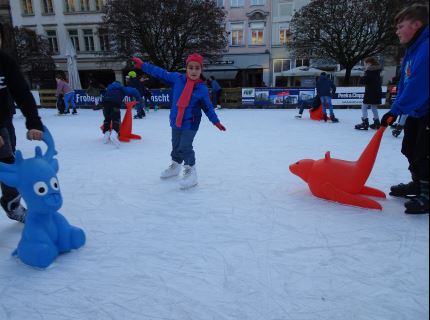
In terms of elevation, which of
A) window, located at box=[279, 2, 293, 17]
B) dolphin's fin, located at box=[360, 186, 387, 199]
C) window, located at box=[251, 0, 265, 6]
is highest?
window, located at box=[251, 0, 265, 6]

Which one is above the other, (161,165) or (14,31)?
(14,31)

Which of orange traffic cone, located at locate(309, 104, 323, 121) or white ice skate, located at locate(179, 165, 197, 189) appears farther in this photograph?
orange traffic cone, located at locate(309, 104, 323, 121)

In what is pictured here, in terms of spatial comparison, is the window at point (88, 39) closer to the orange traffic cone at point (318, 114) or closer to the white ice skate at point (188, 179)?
the orange traffic cone at point (318, 114)

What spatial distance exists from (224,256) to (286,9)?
84.3 feet

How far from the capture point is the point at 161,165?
4.60 meters

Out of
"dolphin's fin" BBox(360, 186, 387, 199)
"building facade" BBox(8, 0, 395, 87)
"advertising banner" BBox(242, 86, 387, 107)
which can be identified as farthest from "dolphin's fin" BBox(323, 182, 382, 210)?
"building facade" BBox(8, 0, 395, 87)

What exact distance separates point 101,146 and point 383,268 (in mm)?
5263

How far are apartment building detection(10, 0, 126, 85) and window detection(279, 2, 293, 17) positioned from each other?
1323 centimetres

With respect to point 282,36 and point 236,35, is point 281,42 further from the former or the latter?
point 236,35

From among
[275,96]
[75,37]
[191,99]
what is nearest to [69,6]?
[75,37]

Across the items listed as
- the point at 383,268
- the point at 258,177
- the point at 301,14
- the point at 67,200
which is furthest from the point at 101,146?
the point at 301,14

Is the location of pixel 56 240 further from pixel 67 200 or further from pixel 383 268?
pixel 383 268

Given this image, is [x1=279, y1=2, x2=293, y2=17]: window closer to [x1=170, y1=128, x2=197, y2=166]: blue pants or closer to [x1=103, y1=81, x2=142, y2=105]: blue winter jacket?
[x1=103, y1=81, x2=142, y2=105]: blue winter jacket

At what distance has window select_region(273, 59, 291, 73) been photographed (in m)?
24.7
